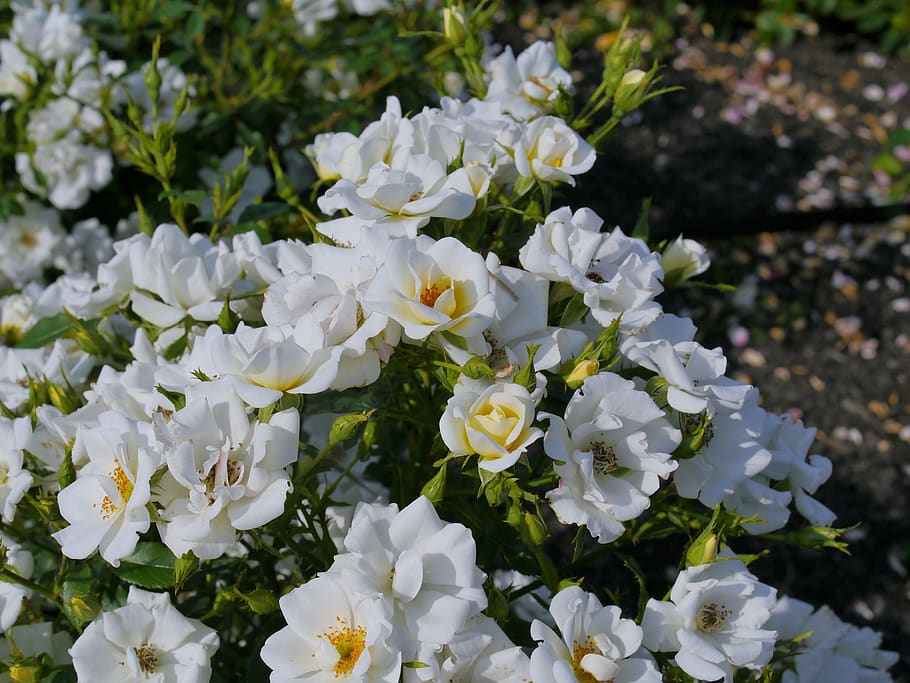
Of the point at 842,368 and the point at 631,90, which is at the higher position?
the point at 631,90

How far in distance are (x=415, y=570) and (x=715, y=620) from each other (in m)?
0.35

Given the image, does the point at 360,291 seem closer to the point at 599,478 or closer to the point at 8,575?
the point at 599,478

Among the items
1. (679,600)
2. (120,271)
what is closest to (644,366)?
(679,600)

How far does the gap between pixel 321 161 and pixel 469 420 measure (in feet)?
1.73

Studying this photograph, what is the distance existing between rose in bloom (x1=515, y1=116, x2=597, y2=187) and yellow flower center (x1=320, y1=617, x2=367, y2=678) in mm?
588

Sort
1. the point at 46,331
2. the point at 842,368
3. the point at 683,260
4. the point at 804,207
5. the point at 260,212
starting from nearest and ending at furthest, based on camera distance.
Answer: the point at 683,260 → the point at 46,331 → the point at 260,212 → the point at 842,368 → the point at 804,207

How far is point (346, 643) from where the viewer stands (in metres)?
0.95

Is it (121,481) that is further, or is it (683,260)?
(683,260)

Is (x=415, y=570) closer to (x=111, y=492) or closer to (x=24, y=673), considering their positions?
(x=111, y=492)

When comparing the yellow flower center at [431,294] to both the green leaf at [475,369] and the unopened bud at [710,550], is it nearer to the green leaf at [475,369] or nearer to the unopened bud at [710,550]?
the green leaf at [475,369]

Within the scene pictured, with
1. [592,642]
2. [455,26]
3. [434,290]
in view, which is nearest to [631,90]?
[455,26]

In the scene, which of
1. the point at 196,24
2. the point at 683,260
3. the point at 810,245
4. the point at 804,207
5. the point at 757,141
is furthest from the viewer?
the point at 757,141

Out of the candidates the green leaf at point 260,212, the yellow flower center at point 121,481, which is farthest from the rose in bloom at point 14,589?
the green leaf at point 260,212

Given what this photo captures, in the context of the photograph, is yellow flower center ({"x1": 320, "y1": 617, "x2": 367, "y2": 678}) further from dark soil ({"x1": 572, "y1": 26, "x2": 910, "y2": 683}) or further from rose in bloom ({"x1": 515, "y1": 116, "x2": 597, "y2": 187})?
dark soil ({"x1": 572, "y1": 26, "x2": 910, "y2": 683})
